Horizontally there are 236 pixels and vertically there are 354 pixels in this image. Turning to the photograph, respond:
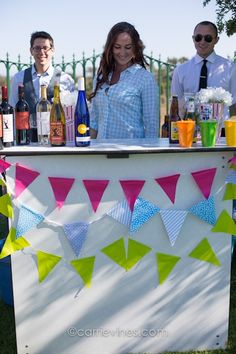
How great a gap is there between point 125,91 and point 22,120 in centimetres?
67

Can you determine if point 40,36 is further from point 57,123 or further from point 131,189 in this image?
point 131,189

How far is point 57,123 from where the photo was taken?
2.51 m

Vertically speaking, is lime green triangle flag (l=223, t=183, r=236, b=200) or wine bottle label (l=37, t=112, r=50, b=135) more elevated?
wine bottle label (l=37, t=112, r=50, b=135)

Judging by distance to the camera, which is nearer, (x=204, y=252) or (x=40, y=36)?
(x=204, y=252)

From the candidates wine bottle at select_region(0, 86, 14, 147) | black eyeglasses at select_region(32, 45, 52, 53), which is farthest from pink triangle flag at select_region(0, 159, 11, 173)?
black eyeglasses at select_region(32, 45, 52, 53)

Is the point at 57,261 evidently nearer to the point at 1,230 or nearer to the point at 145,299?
the point at 145,299

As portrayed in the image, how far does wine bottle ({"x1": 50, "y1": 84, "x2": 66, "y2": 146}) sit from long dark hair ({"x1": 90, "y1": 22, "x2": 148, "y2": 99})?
0.49 meters

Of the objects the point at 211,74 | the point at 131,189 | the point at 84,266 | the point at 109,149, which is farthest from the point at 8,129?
the point at 211,74

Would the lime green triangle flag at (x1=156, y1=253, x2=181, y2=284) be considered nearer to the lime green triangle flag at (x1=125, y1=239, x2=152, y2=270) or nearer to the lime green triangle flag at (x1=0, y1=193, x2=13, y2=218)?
the lime green triangle flag at (x1=125, y1=239, x2=152, y2=270)

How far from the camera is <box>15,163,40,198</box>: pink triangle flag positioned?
2.36 meters

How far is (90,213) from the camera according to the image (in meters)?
2.41

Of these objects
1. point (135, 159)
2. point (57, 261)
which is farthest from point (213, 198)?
point (57, 261)

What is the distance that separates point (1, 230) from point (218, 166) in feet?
9.38

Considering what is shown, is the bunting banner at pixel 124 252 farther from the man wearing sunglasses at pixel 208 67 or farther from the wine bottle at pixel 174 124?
the man wearing sunglasses at pixel 208 67
